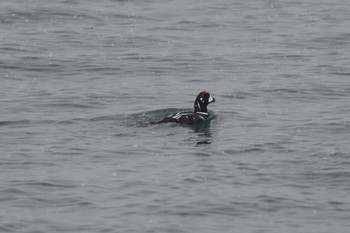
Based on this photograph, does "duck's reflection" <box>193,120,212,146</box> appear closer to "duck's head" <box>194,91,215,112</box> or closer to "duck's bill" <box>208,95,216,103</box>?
"duck's head" <box>194,91,215,112</box>

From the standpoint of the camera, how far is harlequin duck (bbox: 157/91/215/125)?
24531 mm

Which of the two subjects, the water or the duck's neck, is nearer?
the water

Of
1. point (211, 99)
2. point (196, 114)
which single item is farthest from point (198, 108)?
point (196, 114)

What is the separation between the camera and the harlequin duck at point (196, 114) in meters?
24.5

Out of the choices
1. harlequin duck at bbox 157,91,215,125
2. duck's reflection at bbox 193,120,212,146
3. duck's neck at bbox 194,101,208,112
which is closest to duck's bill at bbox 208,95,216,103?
harlequin duck at bbox 157,91,215,125

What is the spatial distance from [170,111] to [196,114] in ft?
4.00

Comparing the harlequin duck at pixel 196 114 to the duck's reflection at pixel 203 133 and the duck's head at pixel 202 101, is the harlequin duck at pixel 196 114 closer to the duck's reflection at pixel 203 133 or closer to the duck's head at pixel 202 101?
the duck's head at pixel 202 101

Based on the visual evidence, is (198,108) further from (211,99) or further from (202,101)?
(211,99)

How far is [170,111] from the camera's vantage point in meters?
26.2

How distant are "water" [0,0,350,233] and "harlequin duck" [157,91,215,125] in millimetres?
229

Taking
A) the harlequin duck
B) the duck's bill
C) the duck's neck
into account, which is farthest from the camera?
the duck's bill

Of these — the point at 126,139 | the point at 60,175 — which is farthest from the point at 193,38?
the point at 60,175

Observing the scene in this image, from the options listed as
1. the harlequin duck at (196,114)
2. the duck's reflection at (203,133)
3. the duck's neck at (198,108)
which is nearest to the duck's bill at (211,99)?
the harlequin duck at (196,114)

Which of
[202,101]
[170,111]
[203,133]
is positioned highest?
[202,101]
